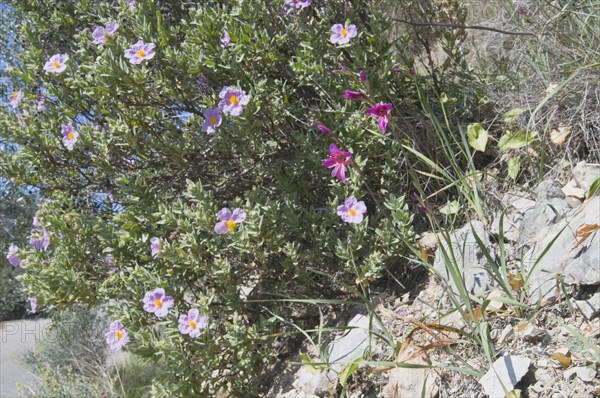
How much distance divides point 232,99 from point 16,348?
16.3 ft

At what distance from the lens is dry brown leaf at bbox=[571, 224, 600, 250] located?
86.6 inches

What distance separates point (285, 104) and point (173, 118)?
0.58 m

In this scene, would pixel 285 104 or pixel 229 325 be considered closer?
pixel 229 325

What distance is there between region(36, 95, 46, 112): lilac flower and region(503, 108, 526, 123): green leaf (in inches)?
90.4

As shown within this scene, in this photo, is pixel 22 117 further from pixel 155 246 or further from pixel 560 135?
pixel 560 135

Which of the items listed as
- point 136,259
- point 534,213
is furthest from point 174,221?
point 534,213

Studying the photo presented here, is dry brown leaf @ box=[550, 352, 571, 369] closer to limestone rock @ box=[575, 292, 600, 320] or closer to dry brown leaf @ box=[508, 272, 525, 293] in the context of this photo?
limestone rock @ box=[575, 292, 600, 320]

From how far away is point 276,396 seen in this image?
2.91 m

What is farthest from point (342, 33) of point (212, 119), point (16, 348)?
point (16, 348)

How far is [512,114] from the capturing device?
10.2ft

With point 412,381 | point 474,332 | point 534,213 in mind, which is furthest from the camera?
point 534,213

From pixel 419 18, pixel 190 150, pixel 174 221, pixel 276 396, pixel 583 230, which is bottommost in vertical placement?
pixel 276 396

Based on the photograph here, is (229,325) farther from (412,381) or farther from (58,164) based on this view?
(58,164)

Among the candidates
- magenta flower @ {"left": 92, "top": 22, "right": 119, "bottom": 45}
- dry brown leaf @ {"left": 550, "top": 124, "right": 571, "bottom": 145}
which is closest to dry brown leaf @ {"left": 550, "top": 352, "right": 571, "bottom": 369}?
dry brown leaf @ {"left": 550, "top": 124, "right": 571, "bottom": 145}
